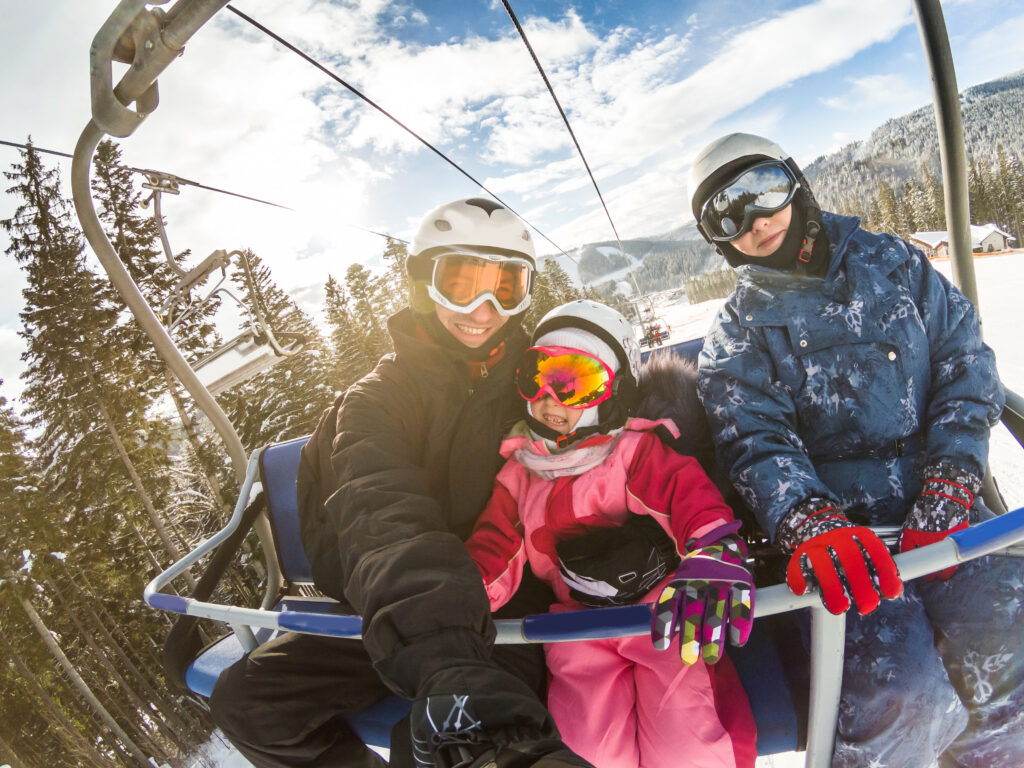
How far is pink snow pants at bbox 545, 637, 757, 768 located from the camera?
5.16 feet

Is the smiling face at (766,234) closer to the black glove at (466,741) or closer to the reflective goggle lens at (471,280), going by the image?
the reflective goggle lens at (471,280)

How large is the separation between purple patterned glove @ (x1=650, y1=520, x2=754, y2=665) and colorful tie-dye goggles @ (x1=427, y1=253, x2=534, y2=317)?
1.35 metres

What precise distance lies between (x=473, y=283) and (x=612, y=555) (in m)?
1.26

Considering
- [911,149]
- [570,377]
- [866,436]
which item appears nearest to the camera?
[866,436]

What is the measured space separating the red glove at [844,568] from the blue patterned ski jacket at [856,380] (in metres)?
0.32

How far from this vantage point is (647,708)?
5.50 ft

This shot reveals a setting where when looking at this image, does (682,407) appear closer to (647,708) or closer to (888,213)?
(647,708)

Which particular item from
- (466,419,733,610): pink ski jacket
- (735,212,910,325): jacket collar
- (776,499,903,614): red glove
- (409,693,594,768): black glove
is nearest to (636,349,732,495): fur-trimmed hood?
(466,419,733,610): pink ski jacket

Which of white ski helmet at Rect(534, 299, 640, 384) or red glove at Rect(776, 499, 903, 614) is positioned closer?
red glove at Rect(776, 499, 903, 614)

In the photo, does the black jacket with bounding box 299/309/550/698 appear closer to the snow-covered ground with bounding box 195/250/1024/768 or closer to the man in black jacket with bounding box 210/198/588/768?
the man in black jacket with bounding box 210/198/588/768

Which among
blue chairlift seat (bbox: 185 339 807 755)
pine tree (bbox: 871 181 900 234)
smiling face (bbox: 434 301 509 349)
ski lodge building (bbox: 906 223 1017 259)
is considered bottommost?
ski lodge building (bbox: 906 223 1017 259)

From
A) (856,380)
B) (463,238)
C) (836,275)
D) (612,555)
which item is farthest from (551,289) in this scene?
(612,555)

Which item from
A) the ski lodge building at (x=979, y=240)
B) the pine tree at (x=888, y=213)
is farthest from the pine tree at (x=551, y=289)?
the pine tree at (x=888, y=213)

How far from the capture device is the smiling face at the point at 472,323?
2.33 meters
